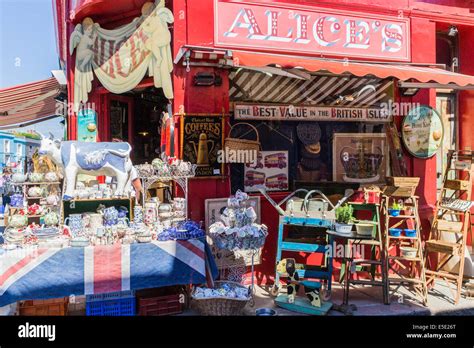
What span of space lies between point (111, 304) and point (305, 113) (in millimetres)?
3929

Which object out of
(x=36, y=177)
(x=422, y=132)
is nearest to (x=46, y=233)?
(x=36, y=177)

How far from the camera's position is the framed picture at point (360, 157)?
252 inches

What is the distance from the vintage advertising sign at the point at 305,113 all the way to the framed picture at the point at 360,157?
0.29 meters

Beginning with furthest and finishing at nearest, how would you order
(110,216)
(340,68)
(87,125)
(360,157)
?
(87,125)
(360,157)
(340,68)
(110,216)

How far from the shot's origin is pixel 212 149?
5500 mm

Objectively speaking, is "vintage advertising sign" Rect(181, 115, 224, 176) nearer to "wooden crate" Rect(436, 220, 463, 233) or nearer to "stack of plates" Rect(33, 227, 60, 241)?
"stack of plates" Rect(33, 227, 60, 241)

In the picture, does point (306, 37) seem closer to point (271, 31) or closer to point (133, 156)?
point (271, 31)

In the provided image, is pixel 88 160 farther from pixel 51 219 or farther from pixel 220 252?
pixel 220 252

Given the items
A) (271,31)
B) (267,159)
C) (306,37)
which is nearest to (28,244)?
(267,159)

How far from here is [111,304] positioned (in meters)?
4.55

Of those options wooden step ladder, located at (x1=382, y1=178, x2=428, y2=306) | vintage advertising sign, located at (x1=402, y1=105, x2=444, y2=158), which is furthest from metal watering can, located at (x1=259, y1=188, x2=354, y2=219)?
vintage advertising sign, located at (x1=402, y1=105, x2=444, y2=158)

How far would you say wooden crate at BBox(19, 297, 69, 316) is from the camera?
4258 millimetres

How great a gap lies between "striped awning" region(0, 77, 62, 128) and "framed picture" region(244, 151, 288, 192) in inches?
217
